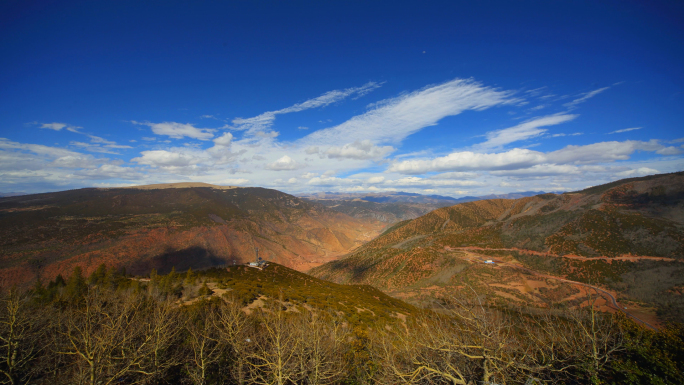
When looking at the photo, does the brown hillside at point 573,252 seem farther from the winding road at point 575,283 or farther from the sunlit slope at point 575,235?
the winding road at point 575,283

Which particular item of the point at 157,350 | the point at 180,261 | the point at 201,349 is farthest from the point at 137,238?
the point at 201,349

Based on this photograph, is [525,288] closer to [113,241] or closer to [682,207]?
[682,207]

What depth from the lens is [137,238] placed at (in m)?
85.0

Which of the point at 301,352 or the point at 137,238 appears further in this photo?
the point at 137,238

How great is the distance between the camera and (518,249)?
69812 millimetres

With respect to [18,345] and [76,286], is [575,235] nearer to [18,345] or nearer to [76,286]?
[18,345]

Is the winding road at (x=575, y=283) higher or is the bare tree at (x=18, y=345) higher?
the bare tree at (x=18, y=345)

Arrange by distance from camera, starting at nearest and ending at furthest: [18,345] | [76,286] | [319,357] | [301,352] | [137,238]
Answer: [18,345] < [301,352] < [319,357] < [76,286] < [137,238]

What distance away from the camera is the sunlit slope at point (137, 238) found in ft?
217

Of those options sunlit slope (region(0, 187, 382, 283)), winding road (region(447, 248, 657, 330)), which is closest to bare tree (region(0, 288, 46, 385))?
winding road (region(447, 248, 657, 330))

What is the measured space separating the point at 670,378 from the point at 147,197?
197 m

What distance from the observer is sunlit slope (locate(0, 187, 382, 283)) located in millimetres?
66125

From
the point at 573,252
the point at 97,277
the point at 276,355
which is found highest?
the point at 276,355

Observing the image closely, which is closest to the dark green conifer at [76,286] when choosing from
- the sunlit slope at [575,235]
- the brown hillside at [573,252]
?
the brown hillside at [573,252]
